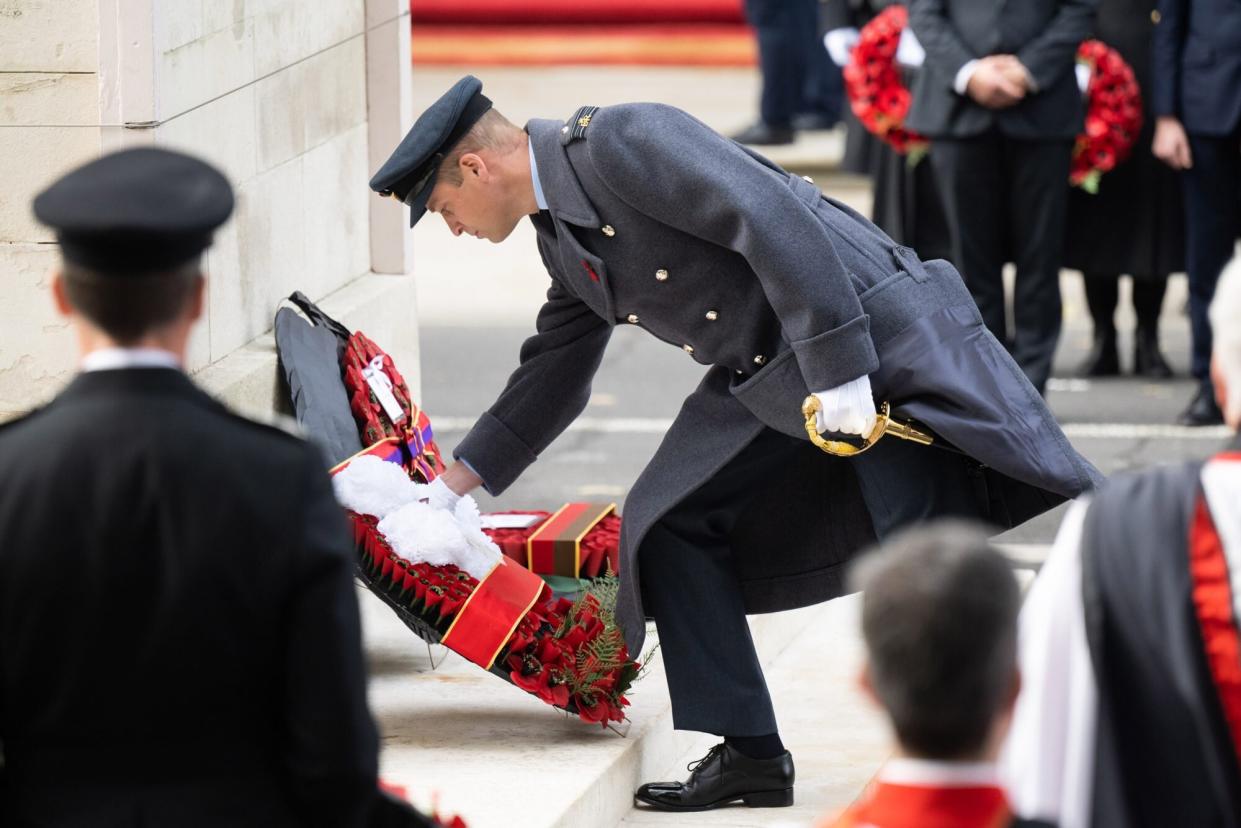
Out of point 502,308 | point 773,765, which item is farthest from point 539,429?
point 502,308

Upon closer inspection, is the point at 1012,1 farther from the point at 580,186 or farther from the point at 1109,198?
the point at 580,186

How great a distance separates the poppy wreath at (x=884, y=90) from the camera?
8250 millimetres

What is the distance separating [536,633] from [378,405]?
0.79 m

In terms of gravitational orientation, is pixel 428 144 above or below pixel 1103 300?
above

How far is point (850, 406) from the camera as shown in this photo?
407 centimetres

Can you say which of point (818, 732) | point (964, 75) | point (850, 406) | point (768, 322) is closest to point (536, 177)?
point (768, 322)

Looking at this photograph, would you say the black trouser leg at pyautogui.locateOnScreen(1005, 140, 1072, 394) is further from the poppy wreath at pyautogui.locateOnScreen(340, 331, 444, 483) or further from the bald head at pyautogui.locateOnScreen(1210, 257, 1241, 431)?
the bald head at pyautogui.locateOnScreen(1210, 257, 1241, 431)

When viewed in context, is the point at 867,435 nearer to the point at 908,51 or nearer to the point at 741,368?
the point at 741,368

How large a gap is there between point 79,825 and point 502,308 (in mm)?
8103

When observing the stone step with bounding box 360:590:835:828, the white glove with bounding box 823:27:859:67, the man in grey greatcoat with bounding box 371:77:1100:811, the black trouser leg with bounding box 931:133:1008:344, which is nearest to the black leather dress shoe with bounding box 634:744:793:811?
the man in grey greatcoat with bounding box 371:77:1100:811

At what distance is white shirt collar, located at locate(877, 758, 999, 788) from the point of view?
2.18 metres

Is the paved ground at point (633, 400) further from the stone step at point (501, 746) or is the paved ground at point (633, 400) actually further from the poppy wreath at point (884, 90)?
the poppy wreath at point (884, 90)

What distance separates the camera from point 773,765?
174 inches

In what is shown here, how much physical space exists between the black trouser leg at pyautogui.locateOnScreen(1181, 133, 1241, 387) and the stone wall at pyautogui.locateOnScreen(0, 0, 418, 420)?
10.7ft
